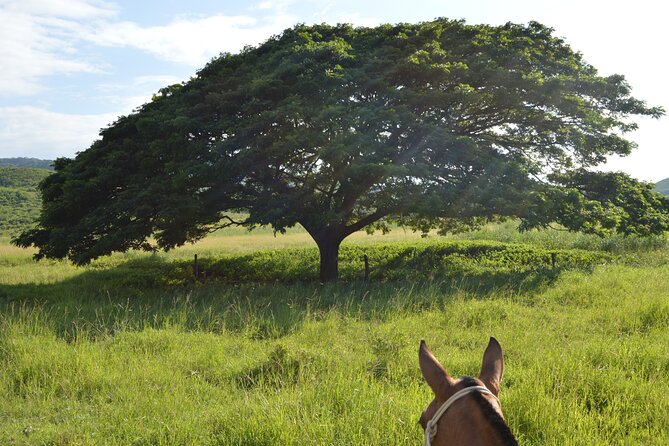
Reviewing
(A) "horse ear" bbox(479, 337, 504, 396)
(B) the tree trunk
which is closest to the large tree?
(B) the tree trunk

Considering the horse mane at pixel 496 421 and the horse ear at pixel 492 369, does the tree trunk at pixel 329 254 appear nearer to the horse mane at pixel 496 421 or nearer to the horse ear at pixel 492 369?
the horse ear at pixel 492 369

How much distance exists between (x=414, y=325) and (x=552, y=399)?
4.03m

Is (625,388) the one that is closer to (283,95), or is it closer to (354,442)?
(354,442)

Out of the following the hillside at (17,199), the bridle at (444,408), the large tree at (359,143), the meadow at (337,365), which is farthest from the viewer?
the hillside at (17,199)

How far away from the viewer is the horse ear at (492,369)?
5.90 ft

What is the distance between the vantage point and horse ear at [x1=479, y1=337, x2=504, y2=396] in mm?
1798

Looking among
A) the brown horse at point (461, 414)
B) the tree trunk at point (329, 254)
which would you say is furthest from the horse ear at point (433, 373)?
the tree trunk at point (329, 254)

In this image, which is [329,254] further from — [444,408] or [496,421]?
[496,421]

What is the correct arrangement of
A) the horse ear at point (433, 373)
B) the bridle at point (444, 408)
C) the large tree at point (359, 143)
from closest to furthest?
the bridle at point (444, 408) → the horse ear at point (433, 373) → the large tree at point (359, 143)

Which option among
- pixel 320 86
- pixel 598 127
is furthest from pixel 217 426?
pixel 598 127

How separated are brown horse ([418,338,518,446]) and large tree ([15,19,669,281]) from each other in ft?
32.7

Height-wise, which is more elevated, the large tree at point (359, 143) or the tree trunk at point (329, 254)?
the large tree at point (359, 143)

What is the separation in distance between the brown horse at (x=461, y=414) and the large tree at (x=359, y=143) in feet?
32.7

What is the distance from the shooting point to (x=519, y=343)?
710 cm
